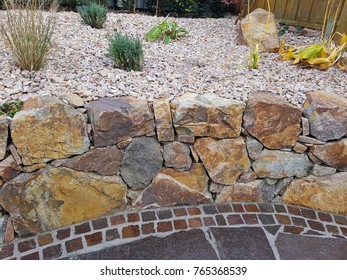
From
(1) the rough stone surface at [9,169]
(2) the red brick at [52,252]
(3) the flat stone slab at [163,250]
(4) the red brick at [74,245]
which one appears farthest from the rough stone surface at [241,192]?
(1) the rough stone surface at [9,169]

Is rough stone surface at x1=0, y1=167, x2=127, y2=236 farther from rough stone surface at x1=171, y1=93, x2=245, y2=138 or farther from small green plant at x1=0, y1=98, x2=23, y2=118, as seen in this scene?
rough stone surface at x1=171, y1=93, x2=245, y2=138

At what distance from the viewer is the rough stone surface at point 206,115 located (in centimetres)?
195

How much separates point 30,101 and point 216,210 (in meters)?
1.32

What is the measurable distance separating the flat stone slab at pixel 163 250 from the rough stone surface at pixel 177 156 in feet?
1.41

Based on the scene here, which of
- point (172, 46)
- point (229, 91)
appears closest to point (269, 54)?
point (172, 46)

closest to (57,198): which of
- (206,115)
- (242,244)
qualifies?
(206,115)

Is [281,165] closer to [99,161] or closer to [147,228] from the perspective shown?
[147,228]

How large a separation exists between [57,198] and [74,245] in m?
0.29

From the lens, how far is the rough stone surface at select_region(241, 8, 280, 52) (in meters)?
3.05

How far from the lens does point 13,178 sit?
70.6 inches

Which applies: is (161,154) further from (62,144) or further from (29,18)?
(29,18)

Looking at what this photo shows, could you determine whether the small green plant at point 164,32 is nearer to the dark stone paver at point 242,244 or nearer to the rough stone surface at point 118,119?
the rough stone surface at point 118,119

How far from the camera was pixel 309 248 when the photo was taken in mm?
1912

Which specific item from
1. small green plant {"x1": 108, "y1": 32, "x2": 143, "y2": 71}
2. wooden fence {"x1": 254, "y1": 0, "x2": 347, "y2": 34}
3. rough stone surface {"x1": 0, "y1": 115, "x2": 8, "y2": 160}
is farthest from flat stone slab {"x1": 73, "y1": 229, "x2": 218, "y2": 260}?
wooden fence {"x1": 254, "y1": 0, "x2": 347, "y2": 34}
